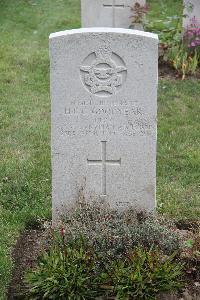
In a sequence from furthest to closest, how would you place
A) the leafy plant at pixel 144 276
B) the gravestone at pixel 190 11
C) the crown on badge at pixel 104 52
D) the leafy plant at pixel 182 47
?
the gravestone at pixel 190 11, the leafy plant at pixel 182 47, the crown on badge at pixel 104 52, the leafy plant at pixel 144 276

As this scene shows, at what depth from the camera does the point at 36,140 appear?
721cm

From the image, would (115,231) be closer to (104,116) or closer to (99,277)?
(99,277)

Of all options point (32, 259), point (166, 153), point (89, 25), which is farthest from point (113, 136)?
point (89, 25)

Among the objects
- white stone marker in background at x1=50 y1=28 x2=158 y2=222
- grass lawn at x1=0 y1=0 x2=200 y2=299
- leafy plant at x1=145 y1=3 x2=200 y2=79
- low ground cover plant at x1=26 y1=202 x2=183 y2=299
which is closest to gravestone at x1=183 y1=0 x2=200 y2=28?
leafy plant at x1=145 y1=3 x2=200 y2=79

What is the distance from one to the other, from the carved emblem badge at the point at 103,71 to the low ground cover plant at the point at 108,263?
953 millimetres

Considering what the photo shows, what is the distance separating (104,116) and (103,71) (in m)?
0.32

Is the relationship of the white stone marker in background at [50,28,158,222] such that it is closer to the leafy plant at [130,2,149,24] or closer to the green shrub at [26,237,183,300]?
the green shrub at [26,237,183,300]

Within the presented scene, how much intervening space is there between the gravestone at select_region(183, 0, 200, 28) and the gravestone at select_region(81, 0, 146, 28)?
631 mm

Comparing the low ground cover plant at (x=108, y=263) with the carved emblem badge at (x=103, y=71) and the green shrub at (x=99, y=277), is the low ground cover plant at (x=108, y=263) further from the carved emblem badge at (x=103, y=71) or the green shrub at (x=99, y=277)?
the carved emblem badge at (x=103, y=71)

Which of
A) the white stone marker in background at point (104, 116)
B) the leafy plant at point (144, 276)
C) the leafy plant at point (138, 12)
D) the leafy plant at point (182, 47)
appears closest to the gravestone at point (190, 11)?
the leafy plant at point (182, 47)

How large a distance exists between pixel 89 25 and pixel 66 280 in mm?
6351

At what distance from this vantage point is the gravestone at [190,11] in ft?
31.7

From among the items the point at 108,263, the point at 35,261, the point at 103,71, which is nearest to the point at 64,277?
the point at 108,263

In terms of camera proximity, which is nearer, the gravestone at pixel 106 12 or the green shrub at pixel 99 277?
the green shrub at pixel 99 277
